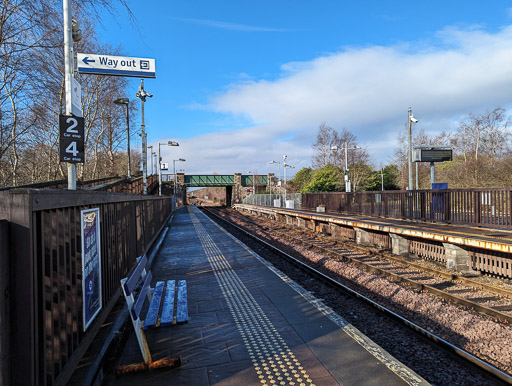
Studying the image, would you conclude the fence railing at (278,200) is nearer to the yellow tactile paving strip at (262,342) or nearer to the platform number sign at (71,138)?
the yellow tactile paving strip at (262,342)

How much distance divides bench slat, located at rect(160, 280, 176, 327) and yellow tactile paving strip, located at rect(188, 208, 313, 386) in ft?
3.20

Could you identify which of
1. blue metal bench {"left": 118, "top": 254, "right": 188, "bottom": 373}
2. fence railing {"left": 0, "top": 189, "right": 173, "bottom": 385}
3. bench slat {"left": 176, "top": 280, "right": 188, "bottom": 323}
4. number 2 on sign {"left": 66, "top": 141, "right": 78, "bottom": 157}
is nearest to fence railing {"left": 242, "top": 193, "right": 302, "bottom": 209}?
bench slat {"left": 176, "top": 280, "right": 188, "bottom": 323}

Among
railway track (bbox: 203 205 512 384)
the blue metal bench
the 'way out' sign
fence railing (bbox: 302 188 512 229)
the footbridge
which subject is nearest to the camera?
the blue metal bench

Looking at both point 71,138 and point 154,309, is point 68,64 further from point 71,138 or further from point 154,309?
point 154,309

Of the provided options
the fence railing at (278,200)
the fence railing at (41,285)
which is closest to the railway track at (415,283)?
the fence railing at (41,285)

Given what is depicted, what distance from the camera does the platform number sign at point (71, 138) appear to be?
4680 mm

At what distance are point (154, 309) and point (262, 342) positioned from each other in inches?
71.8

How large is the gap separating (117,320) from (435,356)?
4551mm

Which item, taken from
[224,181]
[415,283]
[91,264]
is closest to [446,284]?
[415,283]

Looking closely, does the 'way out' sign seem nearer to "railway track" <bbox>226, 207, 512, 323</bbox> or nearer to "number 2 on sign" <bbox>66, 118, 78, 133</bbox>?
"number 2 on sign" <bbox>66, 118, 78, 133</bbox>

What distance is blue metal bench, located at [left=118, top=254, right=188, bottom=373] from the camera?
361 centimetres

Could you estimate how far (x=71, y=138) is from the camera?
479 cm

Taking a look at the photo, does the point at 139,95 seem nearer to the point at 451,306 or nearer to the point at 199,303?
the point at 199,303

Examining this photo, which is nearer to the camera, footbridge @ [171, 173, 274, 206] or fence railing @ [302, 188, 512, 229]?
fence railing @ [302, 188, 512, 229]
